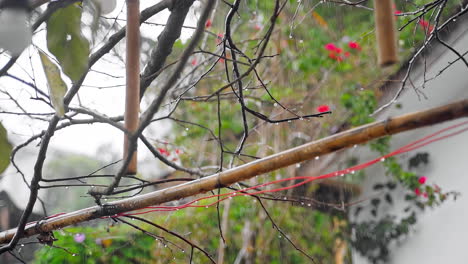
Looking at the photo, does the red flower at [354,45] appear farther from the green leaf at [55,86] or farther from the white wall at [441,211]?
the green leaf at [55,86]

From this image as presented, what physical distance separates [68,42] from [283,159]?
246 millimetres

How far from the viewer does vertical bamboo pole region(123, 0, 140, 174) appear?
0.40m

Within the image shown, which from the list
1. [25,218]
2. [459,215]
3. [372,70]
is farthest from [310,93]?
[25,218]

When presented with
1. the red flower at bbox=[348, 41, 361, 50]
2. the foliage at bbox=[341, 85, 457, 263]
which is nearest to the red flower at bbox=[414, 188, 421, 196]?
the foliage at bbox=[341, 85, 457, 263]

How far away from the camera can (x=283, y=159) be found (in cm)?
47

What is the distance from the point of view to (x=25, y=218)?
66 cm

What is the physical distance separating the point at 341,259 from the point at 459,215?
2.17 ft

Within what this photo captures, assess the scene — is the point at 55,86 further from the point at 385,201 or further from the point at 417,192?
the point at 385,201

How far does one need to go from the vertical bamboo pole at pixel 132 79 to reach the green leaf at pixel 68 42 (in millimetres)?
58

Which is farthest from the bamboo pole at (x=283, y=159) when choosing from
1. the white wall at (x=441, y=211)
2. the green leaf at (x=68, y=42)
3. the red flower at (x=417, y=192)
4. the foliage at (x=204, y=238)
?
the red flower at (x=417, y=192)

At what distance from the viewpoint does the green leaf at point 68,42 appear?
17.3 inches

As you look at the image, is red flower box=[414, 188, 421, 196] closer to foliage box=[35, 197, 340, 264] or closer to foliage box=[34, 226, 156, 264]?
foliage box=[35, 197, 340, 264]

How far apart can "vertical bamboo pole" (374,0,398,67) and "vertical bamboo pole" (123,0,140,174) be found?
0.21 m

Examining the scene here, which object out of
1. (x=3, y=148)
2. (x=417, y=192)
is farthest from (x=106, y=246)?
(x=417, y=192)
